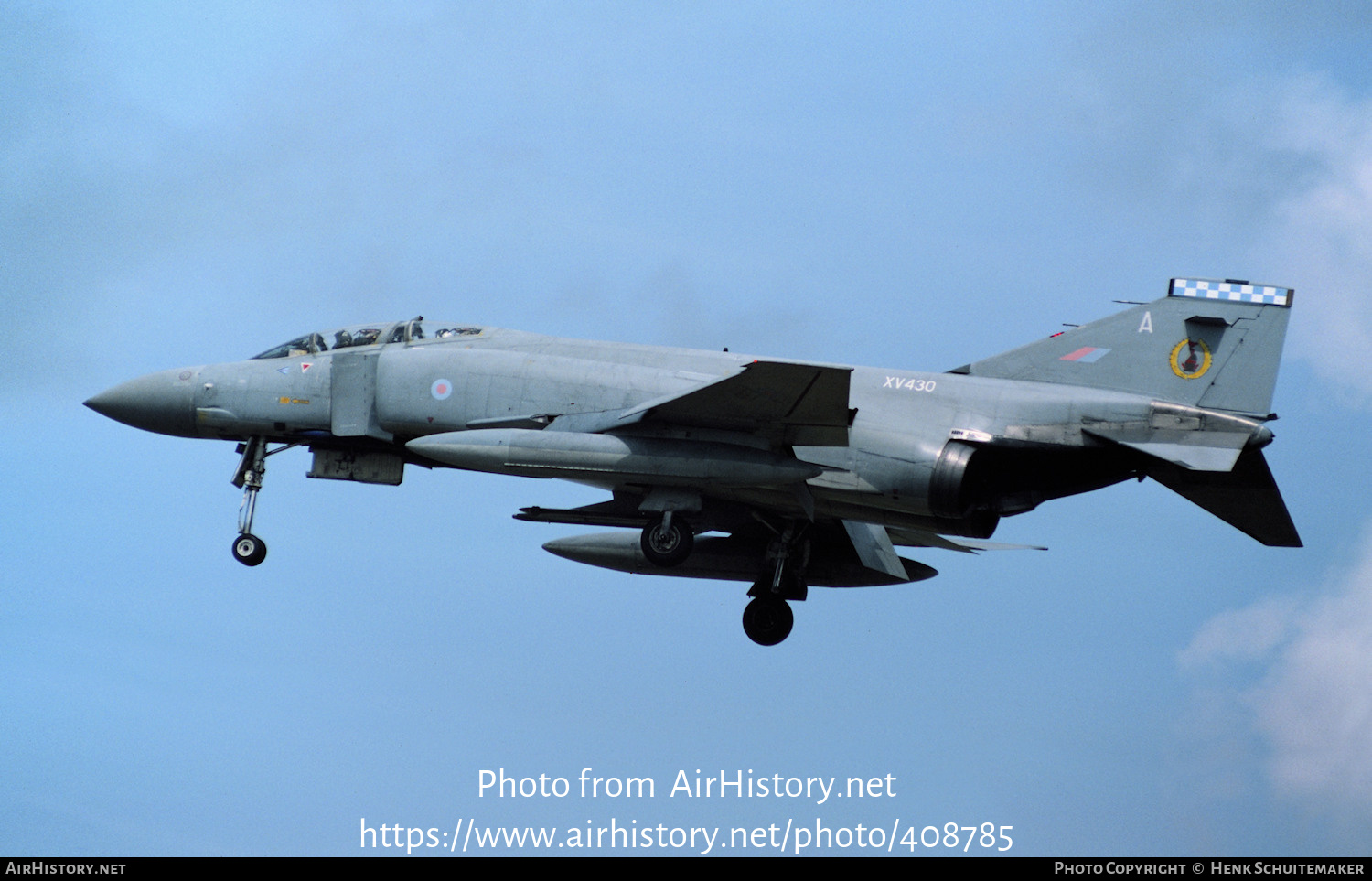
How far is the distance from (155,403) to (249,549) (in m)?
2.45

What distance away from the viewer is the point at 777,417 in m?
17.8

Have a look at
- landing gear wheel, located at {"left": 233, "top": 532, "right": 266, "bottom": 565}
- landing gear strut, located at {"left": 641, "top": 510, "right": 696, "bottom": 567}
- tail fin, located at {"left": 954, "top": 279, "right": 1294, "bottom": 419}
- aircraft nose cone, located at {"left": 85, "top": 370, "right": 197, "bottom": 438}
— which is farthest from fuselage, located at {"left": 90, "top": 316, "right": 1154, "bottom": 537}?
landing gear wheel, located at {"left": 233, "top": 532, "right": 266, "bottom": 565}

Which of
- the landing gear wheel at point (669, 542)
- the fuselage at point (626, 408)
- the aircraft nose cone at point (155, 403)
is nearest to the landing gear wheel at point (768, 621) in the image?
the fuselage at point (626, 408)

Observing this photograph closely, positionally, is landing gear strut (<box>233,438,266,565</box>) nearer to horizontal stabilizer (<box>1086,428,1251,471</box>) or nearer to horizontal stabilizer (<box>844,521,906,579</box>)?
horizontal stabilizer (<box>844,521,906,579</box>)

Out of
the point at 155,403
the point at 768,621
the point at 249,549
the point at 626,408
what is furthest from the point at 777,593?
the point at 155,403

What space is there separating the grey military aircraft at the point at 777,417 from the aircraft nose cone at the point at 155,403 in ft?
0.09

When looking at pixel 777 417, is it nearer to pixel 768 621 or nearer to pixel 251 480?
pixel 768 621

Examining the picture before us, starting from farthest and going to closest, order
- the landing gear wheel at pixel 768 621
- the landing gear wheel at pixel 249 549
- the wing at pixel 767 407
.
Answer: the landing gear wheel at pixel 768 621 → the landing gear wheel at pixel 249 549 → the wing at pixel 767 407

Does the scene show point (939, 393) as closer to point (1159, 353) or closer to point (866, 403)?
point (866, 403)

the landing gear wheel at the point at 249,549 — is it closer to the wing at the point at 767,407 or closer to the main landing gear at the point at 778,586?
the wing at the point at 767,407

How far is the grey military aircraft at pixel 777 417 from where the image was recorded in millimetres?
17844

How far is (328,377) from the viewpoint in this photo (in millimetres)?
20297

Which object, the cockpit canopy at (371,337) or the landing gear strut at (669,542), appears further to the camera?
the cockpit canopy at (371,337)
